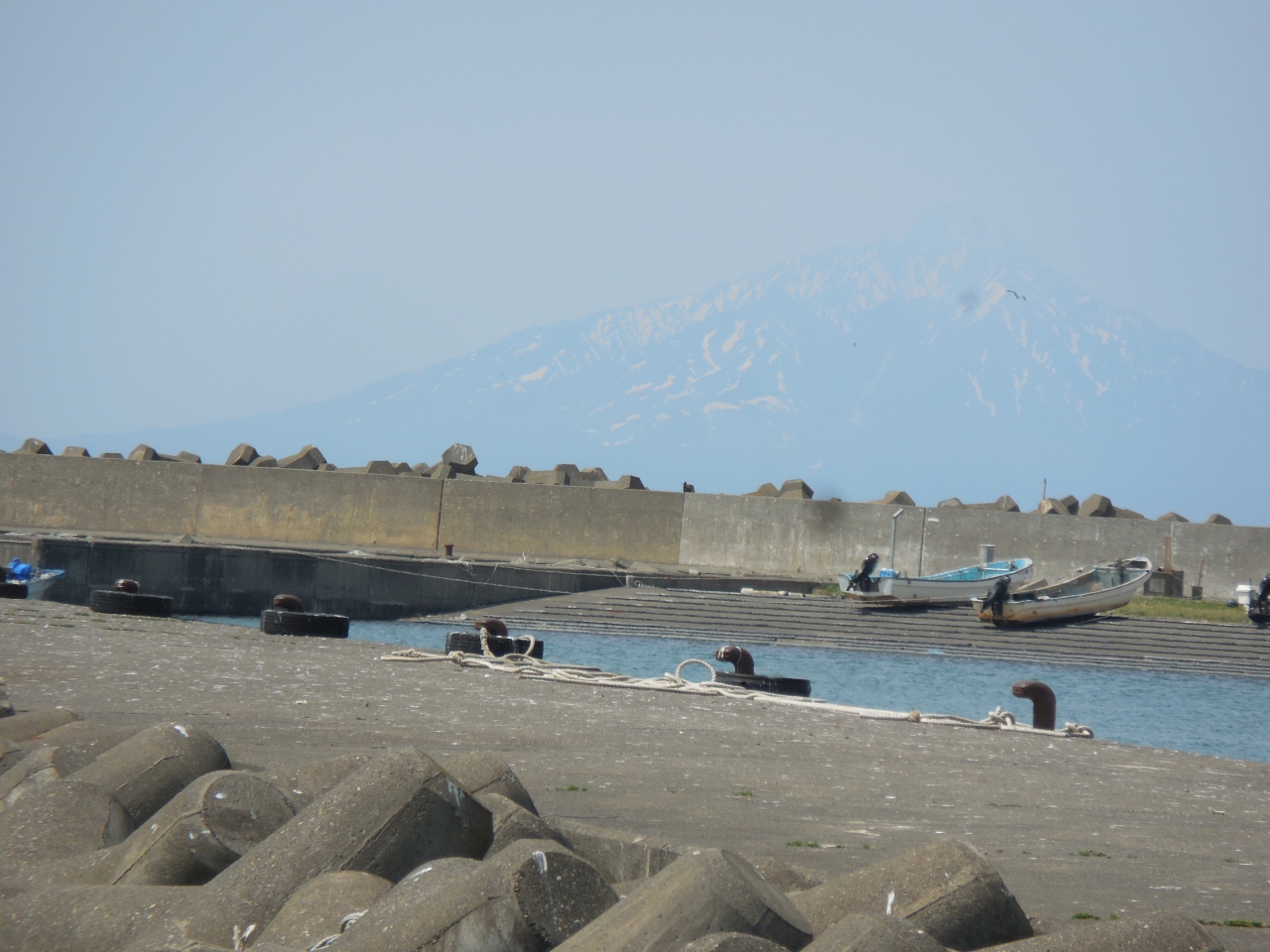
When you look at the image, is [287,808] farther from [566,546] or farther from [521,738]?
[566,546]

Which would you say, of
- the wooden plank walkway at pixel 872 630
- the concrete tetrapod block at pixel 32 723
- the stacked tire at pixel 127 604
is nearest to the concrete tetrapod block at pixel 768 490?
the wooden plank walkway at pixel 872 630

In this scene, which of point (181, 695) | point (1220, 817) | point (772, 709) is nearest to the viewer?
point (1220, 817)

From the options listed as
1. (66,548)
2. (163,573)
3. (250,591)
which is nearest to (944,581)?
(250,591)

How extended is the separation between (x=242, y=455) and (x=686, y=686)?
3005 centimetres

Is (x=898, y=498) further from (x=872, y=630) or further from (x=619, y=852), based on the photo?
(x=619, y=852)

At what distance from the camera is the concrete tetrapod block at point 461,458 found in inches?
1517

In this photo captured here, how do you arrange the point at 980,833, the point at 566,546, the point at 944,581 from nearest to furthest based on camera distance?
1. the point at 980,833
2. the point at 944,581
3. the point at 566,546

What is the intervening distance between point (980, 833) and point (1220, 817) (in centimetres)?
189

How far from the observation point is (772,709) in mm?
10938

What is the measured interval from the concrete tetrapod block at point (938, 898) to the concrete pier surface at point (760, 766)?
506 millimetres

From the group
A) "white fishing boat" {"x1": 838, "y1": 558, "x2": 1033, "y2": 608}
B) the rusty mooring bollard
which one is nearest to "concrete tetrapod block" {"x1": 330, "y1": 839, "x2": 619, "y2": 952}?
the rusty mooring bollard

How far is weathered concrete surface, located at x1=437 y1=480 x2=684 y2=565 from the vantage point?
3409 cm

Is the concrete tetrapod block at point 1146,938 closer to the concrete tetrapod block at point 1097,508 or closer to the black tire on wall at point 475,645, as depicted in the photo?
the black tire on wall at point 475,645

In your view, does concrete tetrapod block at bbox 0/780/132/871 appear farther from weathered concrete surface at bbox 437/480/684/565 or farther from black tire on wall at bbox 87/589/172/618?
weathered concrete surface at bbox 437/480/684/565
